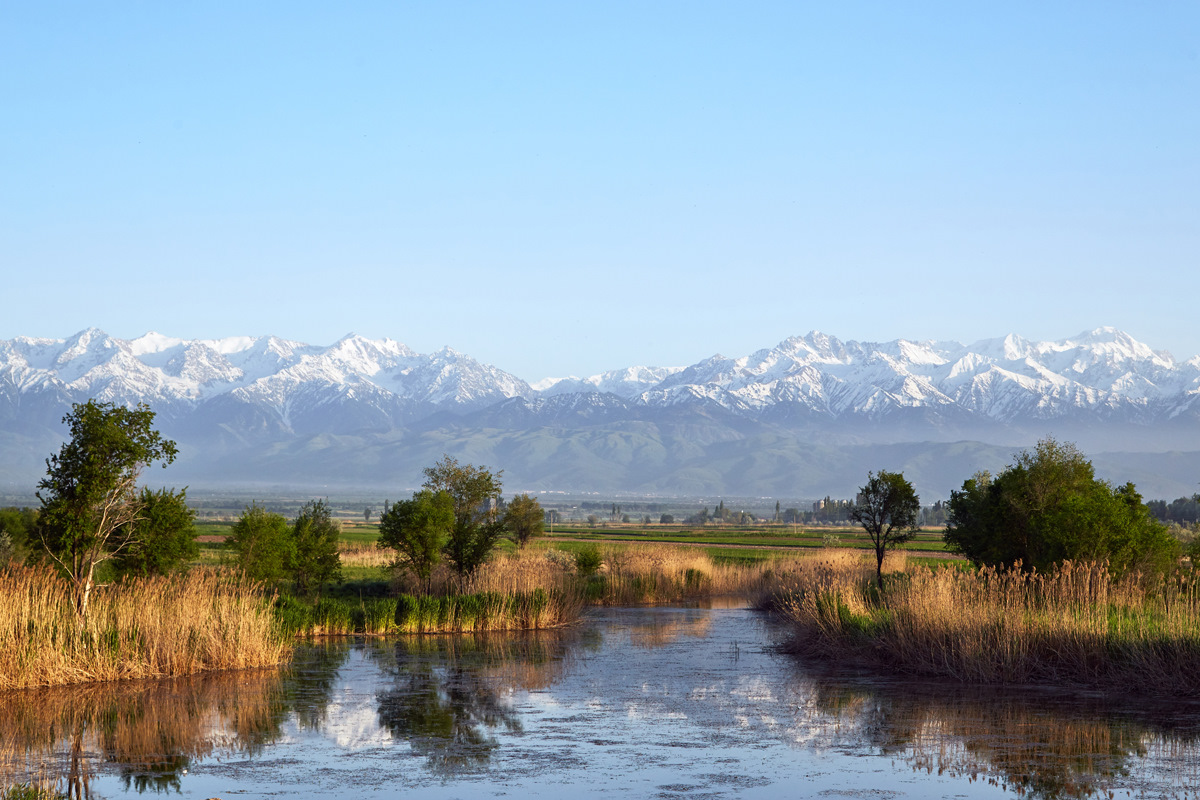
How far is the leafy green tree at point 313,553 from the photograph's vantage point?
4150 cm

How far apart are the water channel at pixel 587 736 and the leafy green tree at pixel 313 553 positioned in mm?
12397

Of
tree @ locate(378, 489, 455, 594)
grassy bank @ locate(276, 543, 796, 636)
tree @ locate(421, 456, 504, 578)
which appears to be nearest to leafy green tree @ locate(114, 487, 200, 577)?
grassy bank @ locate(276, 543, 796, 636)

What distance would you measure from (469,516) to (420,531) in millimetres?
4229

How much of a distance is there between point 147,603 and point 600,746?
12526 millimetres

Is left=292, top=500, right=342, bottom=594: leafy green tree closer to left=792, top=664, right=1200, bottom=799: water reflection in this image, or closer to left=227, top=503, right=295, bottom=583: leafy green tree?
left=227, top=503, right=295, bottom=583: leafy green tree

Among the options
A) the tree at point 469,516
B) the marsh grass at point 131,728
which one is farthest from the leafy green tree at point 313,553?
the marsh grass at point 131,728

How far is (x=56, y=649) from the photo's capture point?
24.0 meters

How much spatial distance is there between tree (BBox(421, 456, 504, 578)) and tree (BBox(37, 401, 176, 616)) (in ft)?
58.2

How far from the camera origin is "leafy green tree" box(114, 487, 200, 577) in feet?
101

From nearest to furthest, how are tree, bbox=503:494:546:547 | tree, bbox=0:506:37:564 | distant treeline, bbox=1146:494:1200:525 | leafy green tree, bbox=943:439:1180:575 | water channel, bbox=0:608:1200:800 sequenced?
water channel, bbox=0:608:1200:800, leafy green tree, bbox=943:439:1180:575, tree, bbox=0:506:37:564, tree, bbox=503:494:546:547, distant treeline, bbox=1146:494:1200:525

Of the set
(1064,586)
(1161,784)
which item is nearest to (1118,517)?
(1064,586)

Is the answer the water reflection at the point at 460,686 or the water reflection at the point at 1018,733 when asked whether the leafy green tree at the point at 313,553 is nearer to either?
the water reflection at the point at 460,686

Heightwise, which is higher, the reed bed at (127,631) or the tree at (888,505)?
the tree at (888,505)

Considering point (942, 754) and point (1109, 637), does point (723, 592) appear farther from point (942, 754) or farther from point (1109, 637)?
point (942, 754)
